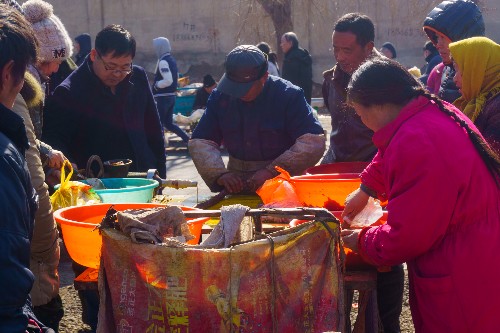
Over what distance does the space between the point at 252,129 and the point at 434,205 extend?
206 centimetres

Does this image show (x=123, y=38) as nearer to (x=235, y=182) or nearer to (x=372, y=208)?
(x=235, y=182)

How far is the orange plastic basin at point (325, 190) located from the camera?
3.38 metres

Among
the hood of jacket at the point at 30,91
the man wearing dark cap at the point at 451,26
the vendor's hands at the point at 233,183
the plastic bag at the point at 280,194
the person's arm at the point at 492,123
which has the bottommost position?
the vendor's hands at the point at 233,183

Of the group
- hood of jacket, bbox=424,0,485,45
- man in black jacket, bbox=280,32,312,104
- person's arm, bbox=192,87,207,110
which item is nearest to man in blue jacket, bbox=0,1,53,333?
hood of jacket, bbox=424,0,485,45

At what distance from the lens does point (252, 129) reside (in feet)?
14.9

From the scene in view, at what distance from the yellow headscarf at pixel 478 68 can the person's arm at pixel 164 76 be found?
28.2 feet

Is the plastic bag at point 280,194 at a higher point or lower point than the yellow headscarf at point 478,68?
lower

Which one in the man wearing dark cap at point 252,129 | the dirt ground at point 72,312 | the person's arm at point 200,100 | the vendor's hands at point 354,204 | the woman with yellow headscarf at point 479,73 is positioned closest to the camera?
the vendor's hands at point 354,204

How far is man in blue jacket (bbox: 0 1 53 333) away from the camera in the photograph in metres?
1.92

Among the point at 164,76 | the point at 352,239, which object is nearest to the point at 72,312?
the point at 352,239

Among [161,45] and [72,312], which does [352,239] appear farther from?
[161,45]

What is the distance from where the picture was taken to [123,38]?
4547mm

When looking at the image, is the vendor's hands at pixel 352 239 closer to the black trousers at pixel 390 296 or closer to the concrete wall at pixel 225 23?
the black trousers at pixel 390 296

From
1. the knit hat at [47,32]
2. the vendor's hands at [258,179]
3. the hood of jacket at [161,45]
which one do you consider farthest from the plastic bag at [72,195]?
the hood of jacket at [161,45]
